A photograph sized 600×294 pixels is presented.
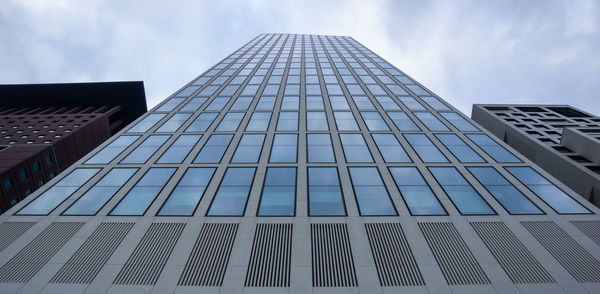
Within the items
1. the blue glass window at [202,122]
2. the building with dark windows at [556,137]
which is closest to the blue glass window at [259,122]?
the blue glass window at [202,122]

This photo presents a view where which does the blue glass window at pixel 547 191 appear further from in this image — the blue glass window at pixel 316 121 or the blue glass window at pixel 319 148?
the blue glass window at pixel 316 121

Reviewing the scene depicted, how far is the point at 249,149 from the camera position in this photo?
68.8 feet

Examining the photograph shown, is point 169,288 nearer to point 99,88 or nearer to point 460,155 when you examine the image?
point 460,155

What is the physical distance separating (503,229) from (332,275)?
845cm

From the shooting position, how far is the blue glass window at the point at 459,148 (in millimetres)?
20003

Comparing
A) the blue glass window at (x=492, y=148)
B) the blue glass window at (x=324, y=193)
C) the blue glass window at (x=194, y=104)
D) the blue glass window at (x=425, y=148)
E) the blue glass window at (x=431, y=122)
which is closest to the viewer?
the blue glass window at (x=324, y=193)

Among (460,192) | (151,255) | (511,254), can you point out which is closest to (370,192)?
(460,192)

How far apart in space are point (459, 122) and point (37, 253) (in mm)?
28187

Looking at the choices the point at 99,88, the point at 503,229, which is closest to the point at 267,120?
the point at 503,229

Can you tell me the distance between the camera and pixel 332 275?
11484mm

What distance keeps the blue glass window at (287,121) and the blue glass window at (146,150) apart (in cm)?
881

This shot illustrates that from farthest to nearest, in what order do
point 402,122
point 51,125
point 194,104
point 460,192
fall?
point 51,125
point 194,104
point 402,122
point 460,192

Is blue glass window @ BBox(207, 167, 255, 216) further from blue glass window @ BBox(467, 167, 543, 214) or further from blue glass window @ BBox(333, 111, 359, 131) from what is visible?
blue glass window @ BBox(467, 167, 543, 214)

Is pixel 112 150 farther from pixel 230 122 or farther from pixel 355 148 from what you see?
pixel 355 148
